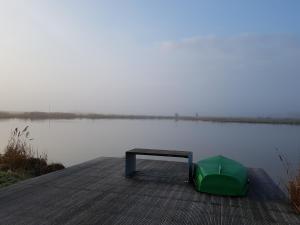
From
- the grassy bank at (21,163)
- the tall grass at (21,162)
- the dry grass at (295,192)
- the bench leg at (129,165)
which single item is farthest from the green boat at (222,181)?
the tall grass at (21,162)

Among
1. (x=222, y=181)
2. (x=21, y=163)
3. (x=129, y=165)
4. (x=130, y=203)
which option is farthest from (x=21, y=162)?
(x=222, y=181)

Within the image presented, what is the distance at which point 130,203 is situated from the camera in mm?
3668

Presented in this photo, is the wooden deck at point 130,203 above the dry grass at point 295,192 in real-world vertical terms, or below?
below

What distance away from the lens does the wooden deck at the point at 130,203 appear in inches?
125

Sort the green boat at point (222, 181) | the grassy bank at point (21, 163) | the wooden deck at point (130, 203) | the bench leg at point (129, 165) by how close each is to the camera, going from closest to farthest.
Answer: the wooden deck at point (130, 203)
the green boat at point (222, 181)
the bench leg at point (129, 165)
the grassy bank at point (21, 163)

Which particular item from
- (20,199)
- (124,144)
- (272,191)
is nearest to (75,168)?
(20,199)

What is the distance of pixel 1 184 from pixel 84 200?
1.73 metres

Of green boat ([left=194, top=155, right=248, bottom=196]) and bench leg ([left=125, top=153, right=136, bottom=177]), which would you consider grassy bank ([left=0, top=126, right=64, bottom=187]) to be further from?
green boat ([left=194, top=155, right=248, bottom=196])

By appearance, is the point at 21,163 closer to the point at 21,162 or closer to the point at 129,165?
the point at 21,162

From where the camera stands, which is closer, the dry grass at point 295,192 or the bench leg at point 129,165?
the dry grass at point 295,192

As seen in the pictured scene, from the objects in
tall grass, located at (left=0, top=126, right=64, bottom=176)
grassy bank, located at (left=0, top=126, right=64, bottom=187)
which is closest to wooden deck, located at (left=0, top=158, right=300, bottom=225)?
grassy bank, located at (left=0, top=126, right=64, bottom=187)

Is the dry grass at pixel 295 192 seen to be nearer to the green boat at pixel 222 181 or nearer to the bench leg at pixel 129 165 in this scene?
the green boat at pixel 222 181

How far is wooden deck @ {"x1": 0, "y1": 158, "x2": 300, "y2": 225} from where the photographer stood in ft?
10.5

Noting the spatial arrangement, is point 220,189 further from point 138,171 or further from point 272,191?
point 138,171
